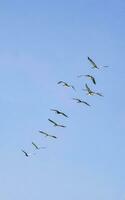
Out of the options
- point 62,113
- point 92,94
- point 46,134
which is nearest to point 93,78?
point 92,94

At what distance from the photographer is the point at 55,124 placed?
57.5 m

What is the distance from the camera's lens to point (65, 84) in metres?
55.6

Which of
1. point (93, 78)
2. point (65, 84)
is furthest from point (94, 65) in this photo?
point (65, 84)

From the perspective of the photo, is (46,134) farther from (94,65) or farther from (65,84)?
(94,65)

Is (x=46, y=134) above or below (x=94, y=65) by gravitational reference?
below

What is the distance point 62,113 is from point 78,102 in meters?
4.01

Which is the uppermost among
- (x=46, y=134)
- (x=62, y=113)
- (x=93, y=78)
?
(x=93, y=78)

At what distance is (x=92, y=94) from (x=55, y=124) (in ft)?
28.3

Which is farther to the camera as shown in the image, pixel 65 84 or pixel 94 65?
pixel 94 65

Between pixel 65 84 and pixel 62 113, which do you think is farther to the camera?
pixel 62 113

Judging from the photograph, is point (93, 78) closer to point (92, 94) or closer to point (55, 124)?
point (92, 94)

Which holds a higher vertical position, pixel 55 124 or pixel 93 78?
pixel 93 78

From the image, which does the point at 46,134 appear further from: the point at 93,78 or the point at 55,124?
the point at 93,78

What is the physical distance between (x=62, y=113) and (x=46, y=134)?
6107mm
